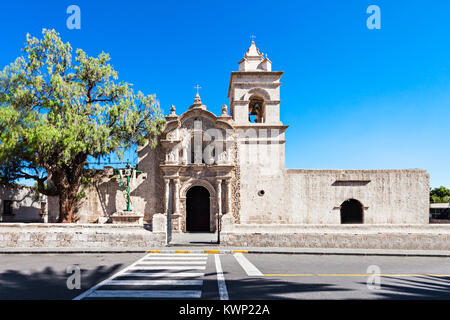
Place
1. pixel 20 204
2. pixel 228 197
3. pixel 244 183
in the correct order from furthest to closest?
1. pixel 20 204
2. pixel 244 183
3. pixel 228 197

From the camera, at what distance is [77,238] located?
1374 centimetres

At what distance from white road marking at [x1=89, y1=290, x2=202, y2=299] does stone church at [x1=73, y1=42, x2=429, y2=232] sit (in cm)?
1354

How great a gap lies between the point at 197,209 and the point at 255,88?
32.3 feet

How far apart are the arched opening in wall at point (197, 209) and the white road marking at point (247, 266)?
29.9 feet

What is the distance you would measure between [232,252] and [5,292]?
797 centimetres

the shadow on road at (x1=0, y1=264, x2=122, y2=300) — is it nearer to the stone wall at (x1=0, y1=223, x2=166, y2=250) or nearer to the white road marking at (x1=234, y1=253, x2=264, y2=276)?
the white road marking at (x1=234, y1=253, x2=264, y2=276)

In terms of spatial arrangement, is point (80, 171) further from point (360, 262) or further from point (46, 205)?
point (360, 262)

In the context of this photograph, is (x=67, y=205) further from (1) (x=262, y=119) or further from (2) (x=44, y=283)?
(1) (x=262, y=119)

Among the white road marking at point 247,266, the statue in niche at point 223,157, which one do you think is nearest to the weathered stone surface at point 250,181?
the statue in niche at point 223,157

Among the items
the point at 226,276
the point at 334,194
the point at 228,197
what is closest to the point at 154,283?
the point at 226,276

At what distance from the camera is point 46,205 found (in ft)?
66.5

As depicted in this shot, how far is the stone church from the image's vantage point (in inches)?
797

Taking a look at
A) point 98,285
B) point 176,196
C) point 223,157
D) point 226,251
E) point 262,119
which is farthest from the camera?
point 262,119
